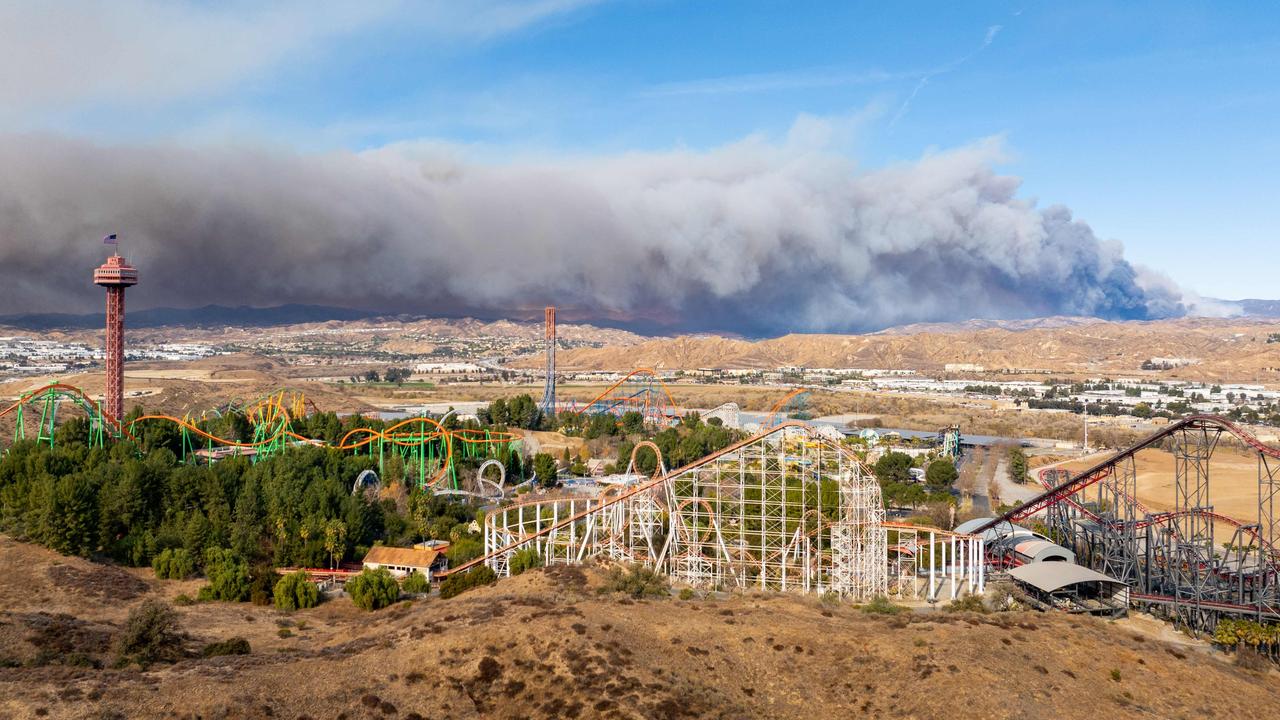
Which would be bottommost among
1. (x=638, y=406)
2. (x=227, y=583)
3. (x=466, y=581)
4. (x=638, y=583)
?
(x=227, y=583)

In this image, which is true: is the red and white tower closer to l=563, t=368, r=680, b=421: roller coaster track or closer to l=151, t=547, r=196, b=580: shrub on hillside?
l=151, t=547, r=196, b=580: shrub on hillside

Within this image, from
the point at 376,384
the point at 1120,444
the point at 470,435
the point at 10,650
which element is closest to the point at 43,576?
the point at 10,650

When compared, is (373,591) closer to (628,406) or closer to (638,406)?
(638,406)

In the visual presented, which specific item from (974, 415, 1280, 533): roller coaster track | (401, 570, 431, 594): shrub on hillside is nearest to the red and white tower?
(401, 570, 431, 594): shrub on hillside

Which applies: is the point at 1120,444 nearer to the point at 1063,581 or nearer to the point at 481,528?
the point at 1063,581

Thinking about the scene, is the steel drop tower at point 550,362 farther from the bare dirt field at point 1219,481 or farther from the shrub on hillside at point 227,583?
the shrub on hillside at point 227,583

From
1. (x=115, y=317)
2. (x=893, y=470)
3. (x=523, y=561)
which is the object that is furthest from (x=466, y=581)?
(x=115, y=317)

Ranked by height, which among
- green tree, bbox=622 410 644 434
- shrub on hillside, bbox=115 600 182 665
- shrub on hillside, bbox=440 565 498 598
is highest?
green tree, bbox=622 410 644 434
